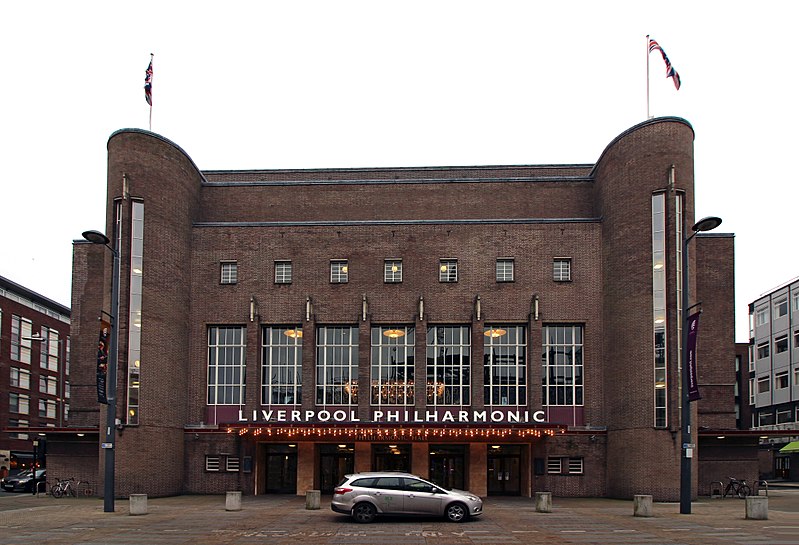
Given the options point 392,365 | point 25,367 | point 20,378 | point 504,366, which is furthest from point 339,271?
point 25,367

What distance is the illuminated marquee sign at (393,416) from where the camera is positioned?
4009 centimetres

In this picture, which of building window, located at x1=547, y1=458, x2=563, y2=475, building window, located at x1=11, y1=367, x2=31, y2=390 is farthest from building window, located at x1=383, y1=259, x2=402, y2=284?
building window, located at x1=11, y1=367, x2=31, y2=390

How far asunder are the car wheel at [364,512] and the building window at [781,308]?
66685 mm

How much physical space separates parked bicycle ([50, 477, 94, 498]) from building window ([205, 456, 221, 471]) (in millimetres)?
5485

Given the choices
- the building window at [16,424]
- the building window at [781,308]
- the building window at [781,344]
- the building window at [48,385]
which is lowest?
the building window at [16,424]

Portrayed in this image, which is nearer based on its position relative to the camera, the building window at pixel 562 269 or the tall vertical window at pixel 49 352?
the building window at pixel 562 269

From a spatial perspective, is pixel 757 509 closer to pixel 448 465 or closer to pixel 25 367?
pixel 448 465

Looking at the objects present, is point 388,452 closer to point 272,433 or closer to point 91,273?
point 272,433

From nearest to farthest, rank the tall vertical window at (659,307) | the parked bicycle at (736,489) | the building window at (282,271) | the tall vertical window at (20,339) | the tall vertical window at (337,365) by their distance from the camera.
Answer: the tall vertical window at (659,307) → the parked bicycle at (736,489) → the tall vertical window at (337,365) → the building window at (282,271) → the tall vertical window at (20,339)

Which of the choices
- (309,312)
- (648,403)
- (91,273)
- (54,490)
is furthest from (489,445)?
(91,273)

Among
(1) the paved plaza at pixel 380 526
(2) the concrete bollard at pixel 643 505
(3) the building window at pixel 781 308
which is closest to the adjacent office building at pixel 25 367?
(1) the paved plaza at pixel 380 526

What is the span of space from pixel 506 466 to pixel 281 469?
36.3 feet

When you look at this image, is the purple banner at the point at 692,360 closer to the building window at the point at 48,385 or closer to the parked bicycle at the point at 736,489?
the parked bicycle at the point at 736,489

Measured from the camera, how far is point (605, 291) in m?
40.5
